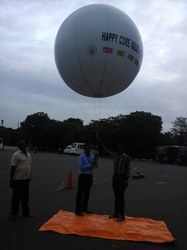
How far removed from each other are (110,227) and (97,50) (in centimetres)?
455

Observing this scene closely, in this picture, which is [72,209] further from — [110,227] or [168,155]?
[168,155]

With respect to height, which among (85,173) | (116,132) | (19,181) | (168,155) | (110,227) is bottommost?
(110,227)

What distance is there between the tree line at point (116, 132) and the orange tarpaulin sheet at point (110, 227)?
43944 millimetres

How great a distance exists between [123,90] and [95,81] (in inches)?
46.4

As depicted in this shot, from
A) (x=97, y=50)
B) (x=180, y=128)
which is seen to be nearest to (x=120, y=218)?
(x=97, y=50)

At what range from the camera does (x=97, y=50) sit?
37.8 ft

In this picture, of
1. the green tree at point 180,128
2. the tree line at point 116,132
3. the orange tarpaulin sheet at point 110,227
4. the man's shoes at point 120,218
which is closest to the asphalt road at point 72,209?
the orange tarpaulin sheet at point 110,227

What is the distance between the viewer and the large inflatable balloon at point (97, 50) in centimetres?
1161

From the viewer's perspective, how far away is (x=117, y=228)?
893 cm

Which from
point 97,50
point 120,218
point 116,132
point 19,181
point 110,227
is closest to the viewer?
point 110,227

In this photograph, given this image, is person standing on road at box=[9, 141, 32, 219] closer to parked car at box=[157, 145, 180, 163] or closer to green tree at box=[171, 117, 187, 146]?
parked car at box=[157, 145, 180, 163]

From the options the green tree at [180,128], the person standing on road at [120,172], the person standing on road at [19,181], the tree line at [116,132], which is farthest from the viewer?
the green tree at [180,128]

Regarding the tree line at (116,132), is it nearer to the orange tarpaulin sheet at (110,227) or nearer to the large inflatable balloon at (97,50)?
the large inflatable balloon at (97,50)

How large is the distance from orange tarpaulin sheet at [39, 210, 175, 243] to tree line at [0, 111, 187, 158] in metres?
43.9
